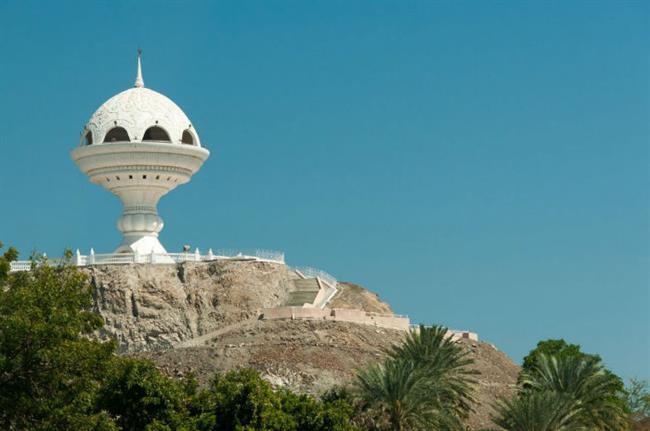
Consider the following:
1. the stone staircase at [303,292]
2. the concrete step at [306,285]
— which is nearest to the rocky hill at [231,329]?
the stone staircase at [303,292]

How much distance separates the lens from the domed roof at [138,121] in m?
77.8

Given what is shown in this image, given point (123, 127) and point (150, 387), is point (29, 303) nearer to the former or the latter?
point (150, 387)

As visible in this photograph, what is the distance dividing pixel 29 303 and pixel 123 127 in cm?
2759

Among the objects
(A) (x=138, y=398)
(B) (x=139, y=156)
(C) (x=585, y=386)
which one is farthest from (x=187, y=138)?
(A) (x=138, y=398)

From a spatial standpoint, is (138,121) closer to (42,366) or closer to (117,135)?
(117,135)

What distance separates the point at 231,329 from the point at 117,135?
12.5 metres

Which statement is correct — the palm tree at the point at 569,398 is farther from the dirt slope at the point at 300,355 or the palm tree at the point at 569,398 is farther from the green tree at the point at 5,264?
the green tree at the point at 5,264

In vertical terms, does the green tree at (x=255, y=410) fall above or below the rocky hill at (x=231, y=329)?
below

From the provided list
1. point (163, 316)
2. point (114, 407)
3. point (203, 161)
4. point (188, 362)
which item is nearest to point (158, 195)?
point (203, 161)

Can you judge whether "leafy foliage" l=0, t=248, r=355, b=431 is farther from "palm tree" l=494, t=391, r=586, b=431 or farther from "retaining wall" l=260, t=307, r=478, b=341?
"retaining wall" l=260, t=307, r=478, b=341

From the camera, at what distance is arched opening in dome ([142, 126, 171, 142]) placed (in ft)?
257

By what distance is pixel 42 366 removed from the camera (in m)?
50.6

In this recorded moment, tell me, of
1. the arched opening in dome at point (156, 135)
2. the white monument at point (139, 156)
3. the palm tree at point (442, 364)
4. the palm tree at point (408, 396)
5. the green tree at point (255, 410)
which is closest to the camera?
the green tree at point (255, 410)

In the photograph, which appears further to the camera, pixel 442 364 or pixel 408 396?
pixel 442 364
